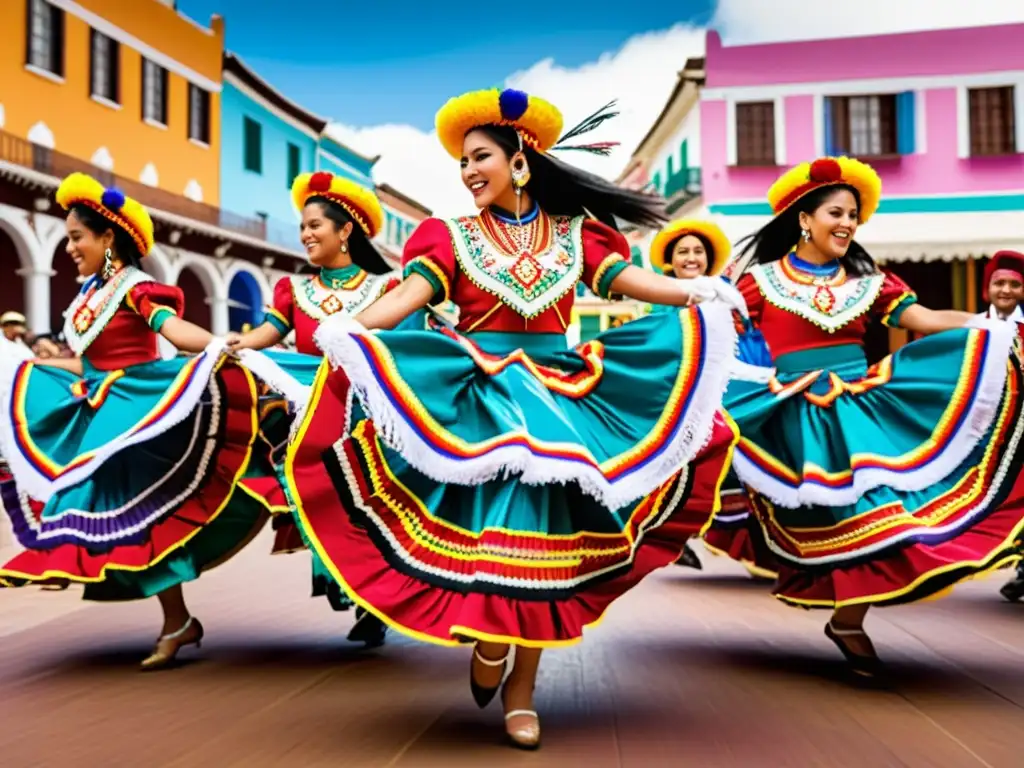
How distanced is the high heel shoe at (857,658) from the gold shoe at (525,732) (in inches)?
55.9

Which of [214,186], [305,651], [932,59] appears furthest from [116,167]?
[305,651]

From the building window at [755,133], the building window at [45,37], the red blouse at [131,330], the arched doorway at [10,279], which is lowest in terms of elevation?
the red blouse at [131,330]

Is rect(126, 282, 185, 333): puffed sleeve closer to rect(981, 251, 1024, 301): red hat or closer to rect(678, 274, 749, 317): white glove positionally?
rect(678, 274, 749, 317): white glove

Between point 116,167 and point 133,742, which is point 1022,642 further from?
point 116,167

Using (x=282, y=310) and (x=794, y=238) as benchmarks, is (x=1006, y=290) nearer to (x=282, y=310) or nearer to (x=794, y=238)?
(x=794, y=238)

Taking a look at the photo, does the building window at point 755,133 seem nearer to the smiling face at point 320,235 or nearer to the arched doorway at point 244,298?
the arched doorway at point 244,298

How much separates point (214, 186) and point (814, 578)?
2355 cm

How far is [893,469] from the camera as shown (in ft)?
13.6

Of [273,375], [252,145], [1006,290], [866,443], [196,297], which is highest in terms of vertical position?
[252,145]

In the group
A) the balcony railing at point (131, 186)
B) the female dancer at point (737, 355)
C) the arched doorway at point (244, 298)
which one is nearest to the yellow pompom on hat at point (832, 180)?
the female dancer at point (737, 355)

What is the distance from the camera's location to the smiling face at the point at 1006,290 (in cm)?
582

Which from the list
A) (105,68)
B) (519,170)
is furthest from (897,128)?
(519,170)

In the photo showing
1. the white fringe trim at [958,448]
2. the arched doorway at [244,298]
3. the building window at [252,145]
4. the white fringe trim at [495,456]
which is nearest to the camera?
the white fringe trim at [495,456]

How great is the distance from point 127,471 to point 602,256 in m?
2.04
